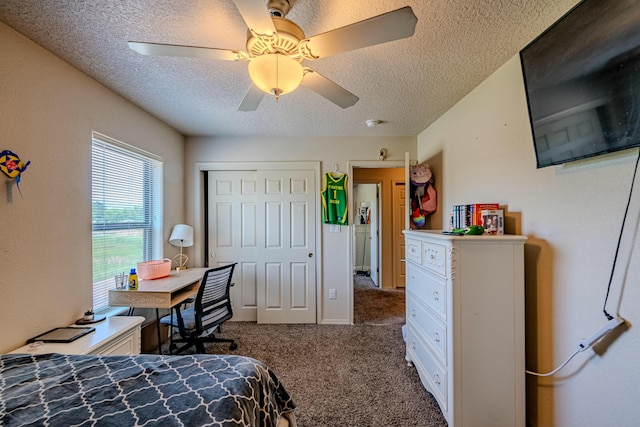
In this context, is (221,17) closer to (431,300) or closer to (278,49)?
(278,49)

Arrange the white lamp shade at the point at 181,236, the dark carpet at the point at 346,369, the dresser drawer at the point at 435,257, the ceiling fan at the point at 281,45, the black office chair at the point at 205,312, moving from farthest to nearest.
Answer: the white lamp shade at the point at 181,236
the black office chair at the point at 205,312
the dark carpet at the point at 346,369
the dresser drawer at the point at 435,257
the ceiling fan at the point at 281,45

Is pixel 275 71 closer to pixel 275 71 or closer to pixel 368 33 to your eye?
pixel 275 71

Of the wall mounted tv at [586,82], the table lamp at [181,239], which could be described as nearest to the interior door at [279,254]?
the table lamp at [181,239]

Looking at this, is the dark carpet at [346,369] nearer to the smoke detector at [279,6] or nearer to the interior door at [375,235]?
the interior door at [375,235]

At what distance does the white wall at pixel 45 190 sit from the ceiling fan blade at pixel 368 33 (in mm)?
1731

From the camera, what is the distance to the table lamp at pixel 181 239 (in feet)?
10.1

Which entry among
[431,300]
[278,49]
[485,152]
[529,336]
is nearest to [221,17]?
[278,49]

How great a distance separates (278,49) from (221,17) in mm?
386

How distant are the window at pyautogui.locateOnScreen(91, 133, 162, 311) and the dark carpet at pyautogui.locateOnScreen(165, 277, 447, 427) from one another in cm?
124

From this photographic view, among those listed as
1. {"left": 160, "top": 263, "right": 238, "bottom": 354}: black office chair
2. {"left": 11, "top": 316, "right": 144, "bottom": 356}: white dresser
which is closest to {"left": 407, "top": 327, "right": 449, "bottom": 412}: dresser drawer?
{"left": 160, "top": 263, "right": 238, "bottom": 354}: black office chair

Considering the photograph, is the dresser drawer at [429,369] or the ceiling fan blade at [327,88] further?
the dresser drawer at [429,369]

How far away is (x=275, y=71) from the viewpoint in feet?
4.03

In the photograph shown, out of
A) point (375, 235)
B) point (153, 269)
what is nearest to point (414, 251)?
point (153, 269)

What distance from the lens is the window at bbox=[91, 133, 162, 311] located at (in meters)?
2.17
